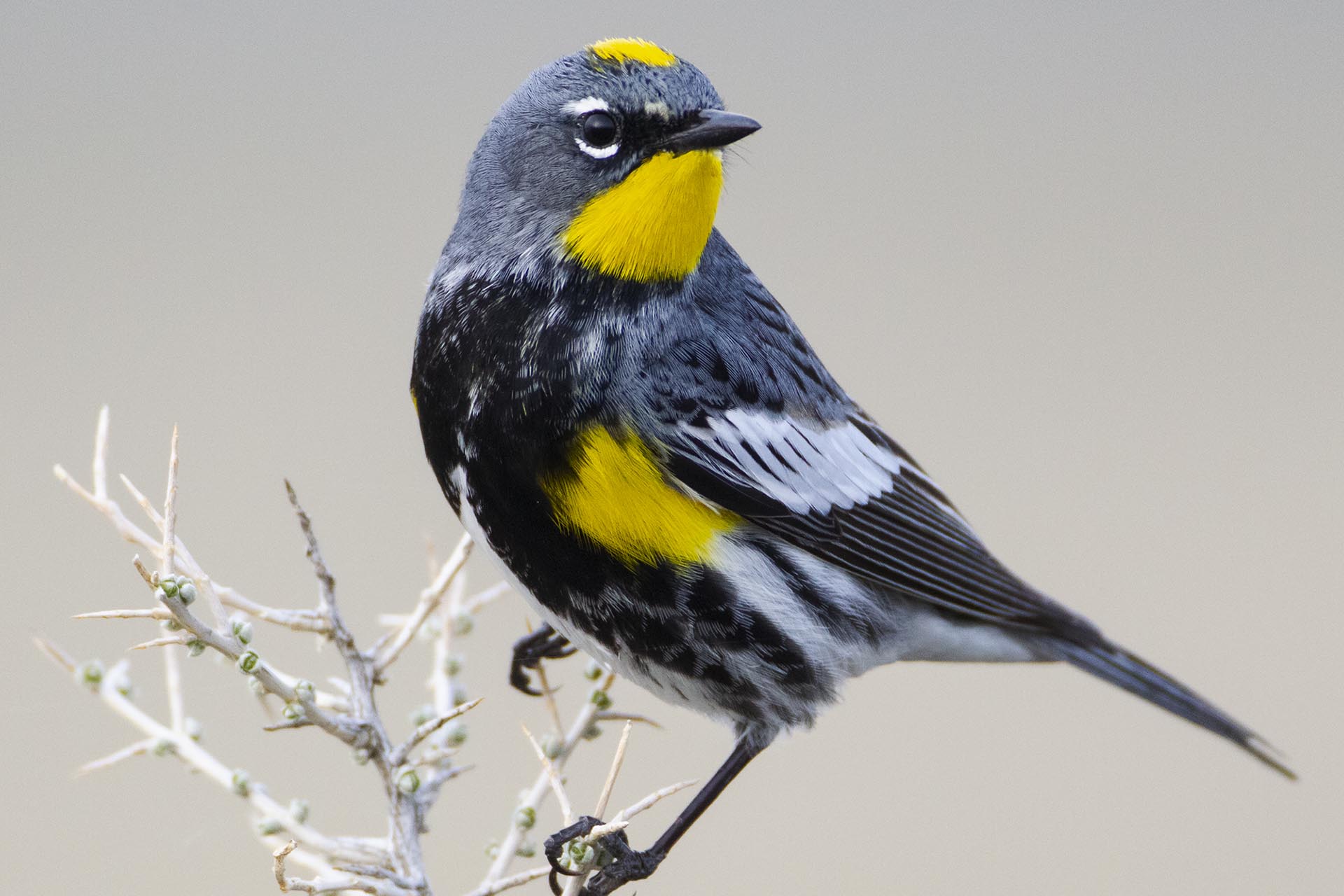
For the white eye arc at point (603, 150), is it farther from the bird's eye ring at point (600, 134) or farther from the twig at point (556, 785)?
the twig at point (556, 785)

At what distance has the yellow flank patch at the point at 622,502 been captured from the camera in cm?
206

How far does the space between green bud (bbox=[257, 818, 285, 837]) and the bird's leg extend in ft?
1.34

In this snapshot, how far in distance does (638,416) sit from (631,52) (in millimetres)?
627

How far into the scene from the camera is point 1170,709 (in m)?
3.01

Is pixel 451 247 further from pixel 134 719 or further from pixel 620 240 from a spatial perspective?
pixel 134 719

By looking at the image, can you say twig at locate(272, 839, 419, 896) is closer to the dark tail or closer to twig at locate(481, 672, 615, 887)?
twig at locate(481, 672, 615, 887)

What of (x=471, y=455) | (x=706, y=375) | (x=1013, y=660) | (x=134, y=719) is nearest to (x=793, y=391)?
(x=706, y=375)

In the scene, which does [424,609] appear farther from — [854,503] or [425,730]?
[854,503]

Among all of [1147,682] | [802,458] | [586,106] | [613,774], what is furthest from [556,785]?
[1147,682]

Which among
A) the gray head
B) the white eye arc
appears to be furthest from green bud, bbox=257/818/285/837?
the white eye arc

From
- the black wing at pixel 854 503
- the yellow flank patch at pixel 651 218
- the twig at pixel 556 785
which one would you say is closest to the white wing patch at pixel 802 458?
the black wing at pixel 854 503

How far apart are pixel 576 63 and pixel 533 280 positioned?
39 cm

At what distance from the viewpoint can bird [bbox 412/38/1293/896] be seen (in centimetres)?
208

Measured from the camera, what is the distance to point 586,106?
6.98 ft
